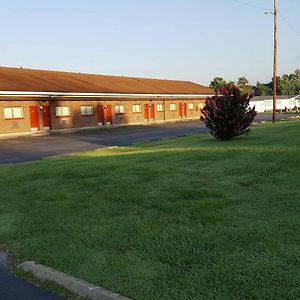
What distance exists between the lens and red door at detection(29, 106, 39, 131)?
33.8m

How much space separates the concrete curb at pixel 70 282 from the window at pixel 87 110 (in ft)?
111

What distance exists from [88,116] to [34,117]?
6.34 meters

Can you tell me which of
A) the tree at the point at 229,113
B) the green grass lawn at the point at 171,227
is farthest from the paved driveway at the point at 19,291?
the tree at the point at 229,113

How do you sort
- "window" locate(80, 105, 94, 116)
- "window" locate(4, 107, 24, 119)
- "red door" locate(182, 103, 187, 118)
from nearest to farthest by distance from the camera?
"window" locate(4, 107, 24, 119) < "window" locate(80, 105, 94, 116) < "red door" locate(182, 103, 187, 118)

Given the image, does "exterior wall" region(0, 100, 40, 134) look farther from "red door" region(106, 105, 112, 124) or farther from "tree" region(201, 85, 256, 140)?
"tree" region(201, 85, 256, 140)

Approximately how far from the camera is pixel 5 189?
10586mm

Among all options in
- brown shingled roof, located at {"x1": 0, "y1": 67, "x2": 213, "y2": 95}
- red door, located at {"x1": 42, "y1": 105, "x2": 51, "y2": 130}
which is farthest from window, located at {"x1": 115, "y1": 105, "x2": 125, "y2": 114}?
red door, located at {"x1": 42, "y1": 105, "x2": 51, "y2": 130}

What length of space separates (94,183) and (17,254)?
4.21 m

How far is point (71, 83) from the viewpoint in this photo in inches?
1626

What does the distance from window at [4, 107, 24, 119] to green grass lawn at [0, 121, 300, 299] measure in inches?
857

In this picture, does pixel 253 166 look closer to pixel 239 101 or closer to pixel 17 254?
pixel 17 254

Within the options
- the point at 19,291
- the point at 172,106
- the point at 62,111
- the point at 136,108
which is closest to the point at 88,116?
the point at 62,111

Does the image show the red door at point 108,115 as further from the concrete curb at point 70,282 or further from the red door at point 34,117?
the concrete curb at point 70,282

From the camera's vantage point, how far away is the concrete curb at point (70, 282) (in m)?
4.35
